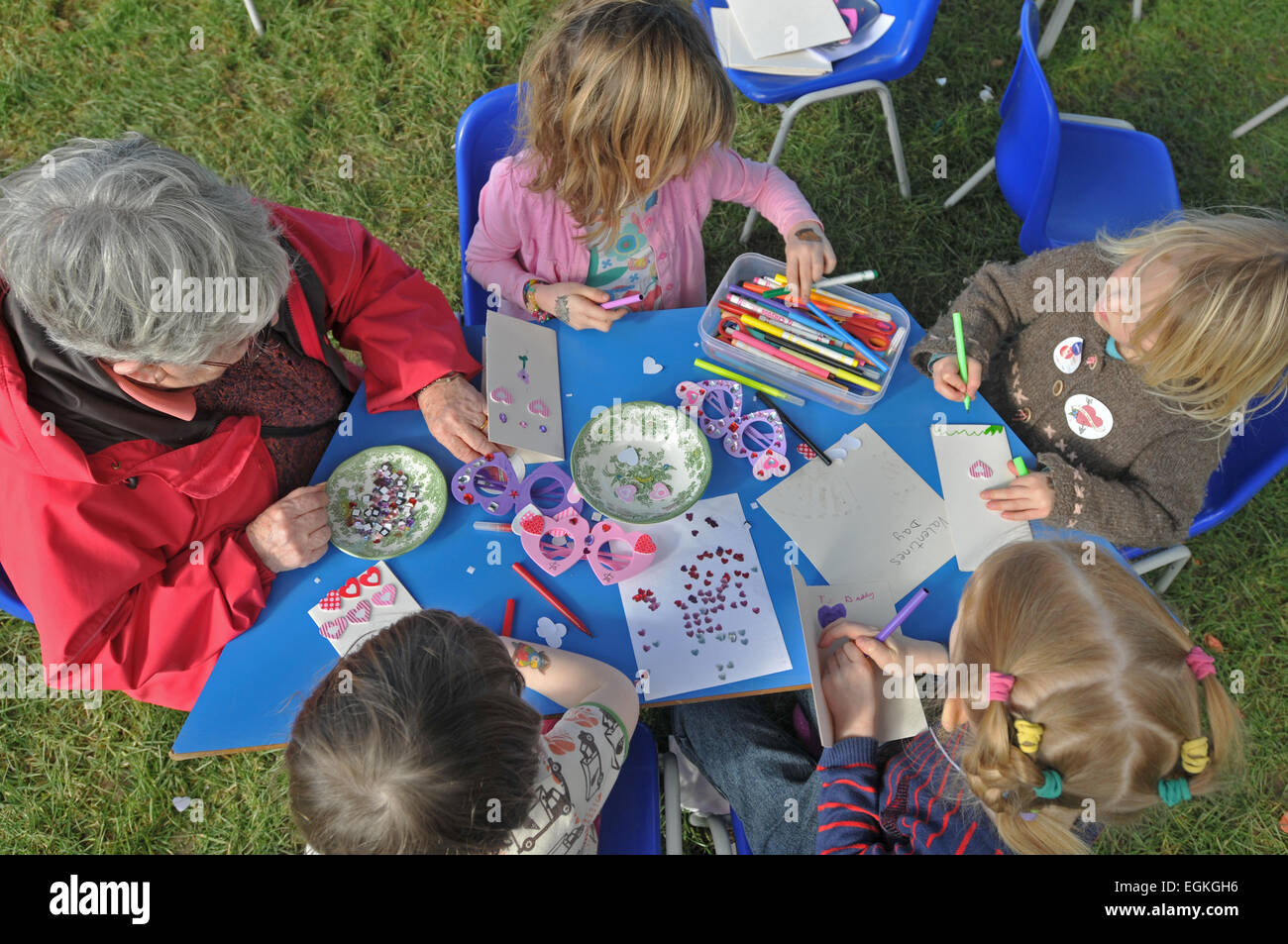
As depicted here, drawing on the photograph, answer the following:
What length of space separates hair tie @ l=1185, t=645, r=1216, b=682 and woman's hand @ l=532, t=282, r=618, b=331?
4.16ft

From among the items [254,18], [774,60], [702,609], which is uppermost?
[774,60]

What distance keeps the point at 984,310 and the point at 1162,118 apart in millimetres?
2171

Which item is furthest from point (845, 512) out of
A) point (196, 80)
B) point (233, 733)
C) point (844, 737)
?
point (196, 80)

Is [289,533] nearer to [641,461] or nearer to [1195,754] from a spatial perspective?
[641,461]

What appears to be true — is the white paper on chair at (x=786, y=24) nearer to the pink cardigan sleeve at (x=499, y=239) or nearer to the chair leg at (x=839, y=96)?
the chair leg at (x=839, y=96)

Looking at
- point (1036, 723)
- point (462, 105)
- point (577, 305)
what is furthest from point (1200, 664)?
point (462, 105)

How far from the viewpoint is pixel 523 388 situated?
1.64m

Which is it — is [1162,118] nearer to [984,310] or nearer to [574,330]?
[984,310]

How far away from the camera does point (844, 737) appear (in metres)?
1.53

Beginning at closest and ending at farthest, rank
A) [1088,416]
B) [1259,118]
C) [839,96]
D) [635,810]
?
[635,810]
[1088,416]
[839,96]
[1259,118]

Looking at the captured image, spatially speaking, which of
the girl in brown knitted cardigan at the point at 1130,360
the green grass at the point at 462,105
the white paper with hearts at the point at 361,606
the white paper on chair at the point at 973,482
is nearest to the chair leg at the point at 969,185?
the green grass at the point at 462,105

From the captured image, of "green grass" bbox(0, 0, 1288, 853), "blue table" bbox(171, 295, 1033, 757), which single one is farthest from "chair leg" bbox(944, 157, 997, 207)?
"blue table" bbox(171, 295, 1033, 757)

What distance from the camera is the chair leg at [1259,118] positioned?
312cm

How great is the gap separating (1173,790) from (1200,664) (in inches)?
8.1
